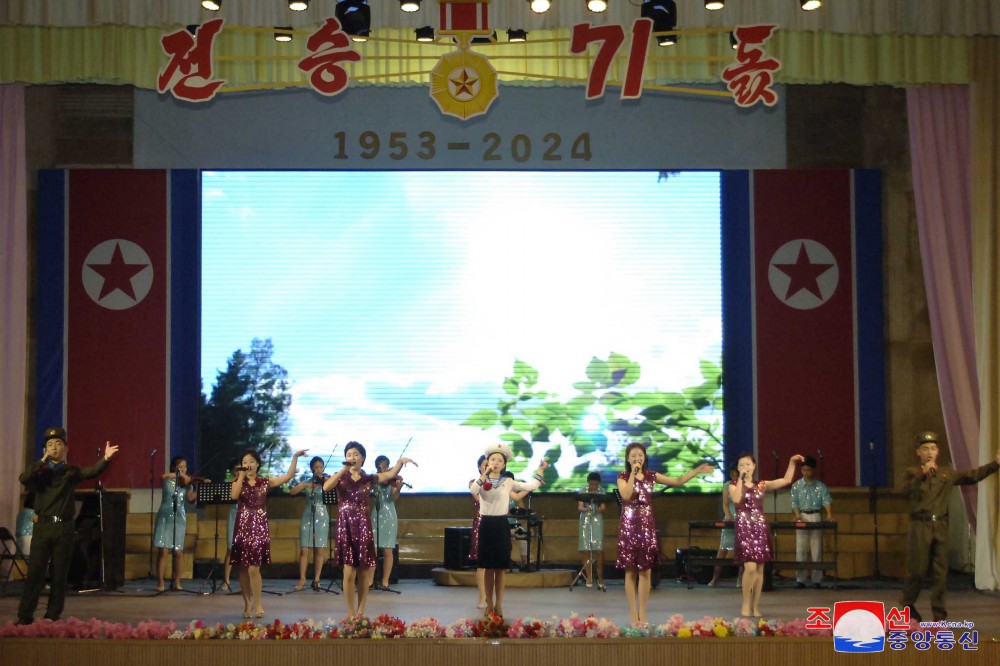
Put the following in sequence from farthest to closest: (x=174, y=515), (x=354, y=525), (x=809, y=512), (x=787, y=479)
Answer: (x=809, y=512) < (x=174, y=515) < (x=787, y=479) < (x=354, y=525)

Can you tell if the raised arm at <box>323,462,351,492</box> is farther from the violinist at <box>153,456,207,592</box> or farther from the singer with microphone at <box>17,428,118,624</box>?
the violinist at <box>153,456,207,592</box>

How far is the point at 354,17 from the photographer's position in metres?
11.0

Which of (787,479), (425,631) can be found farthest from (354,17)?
(425,631)

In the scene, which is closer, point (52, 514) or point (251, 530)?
point (52, 514)

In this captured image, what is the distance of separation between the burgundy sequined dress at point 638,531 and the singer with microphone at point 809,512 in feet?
13.6

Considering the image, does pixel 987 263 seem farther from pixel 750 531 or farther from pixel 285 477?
pixel 285 477

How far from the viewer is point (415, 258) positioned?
14109 millimetres

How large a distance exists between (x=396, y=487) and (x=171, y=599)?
98.1 inches

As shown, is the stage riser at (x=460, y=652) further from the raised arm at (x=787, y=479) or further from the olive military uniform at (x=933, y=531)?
the raised arm at (x=787, y=479)

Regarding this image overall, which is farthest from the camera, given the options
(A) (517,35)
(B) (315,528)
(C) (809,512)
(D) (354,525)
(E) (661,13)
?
(C) (809,512)

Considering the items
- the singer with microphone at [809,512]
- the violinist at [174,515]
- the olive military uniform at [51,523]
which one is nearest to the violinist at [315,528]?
the violinist at [174,515]

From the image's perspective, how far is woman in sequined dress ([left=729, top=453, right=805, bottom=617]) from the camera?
10.1 metres

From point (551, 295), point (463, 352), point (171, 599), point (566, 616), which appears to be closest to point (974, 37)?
point (551, 295)

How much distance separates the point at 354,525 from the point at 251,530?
0.94 meters
